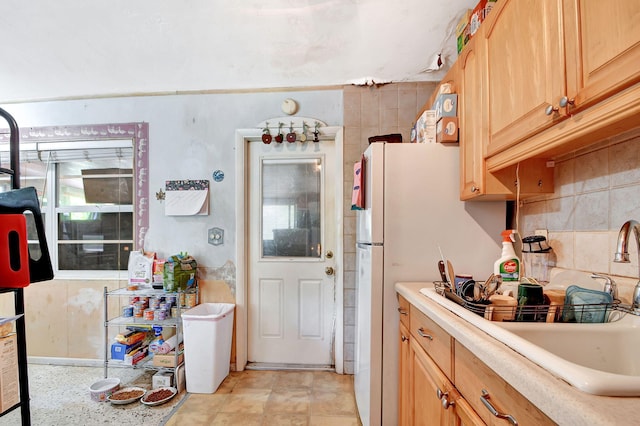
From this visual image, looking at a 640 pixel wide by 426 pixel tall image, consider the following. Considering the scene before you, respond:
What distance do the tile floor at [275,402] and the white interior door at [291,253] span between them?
195 millimetres

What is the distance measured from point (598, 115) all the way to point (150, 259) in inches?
107

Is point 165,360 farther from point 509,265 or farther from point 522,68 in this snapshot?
point 522,68

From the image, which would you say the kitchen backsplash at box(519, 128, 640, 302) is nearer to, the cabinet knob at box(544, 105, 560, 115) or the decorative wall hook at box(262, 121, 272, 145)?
the cabinet knob at box(544, 105, 560, 115)

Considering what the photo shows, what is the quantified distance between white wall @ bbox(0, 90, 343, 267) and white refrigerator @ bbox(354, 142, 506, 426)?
3.64 feet

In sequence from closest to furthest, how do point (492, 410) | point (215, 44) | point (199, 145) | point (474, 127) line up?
point (492, 410) → point (474, 127) → point (215, 44) → point (199, 145)

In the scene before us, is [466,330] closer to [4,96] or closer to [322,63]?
[322,63]

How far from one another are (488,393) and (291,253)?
6.18 ft

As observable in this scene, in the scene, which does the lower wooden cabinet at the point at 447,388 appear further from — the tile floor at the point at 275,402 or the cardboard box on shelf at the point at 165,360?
the cardboard box on shelf at the point at 165,360

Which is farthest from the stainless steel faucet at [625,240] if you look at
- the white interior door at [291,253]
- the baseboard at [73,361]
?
the baseboard at [73,361]

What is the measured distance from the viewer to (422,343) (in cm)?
118

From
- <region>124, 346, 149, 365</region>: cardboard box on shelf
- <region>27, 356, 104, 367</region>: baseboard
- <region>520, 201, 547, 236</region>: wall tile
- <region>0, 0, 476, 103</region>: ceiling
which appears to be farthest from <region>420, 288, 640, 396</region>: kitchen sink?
<region>27, 356, 104, 367</region>: baseboard

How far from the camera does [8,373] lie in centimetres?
115

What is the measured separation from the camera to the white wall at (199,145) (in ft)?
7.95

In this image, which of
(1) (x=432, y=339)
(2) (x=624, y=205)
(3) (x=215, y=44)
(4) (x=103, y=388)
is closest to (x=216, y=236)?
(4) (x=103, y=388)
